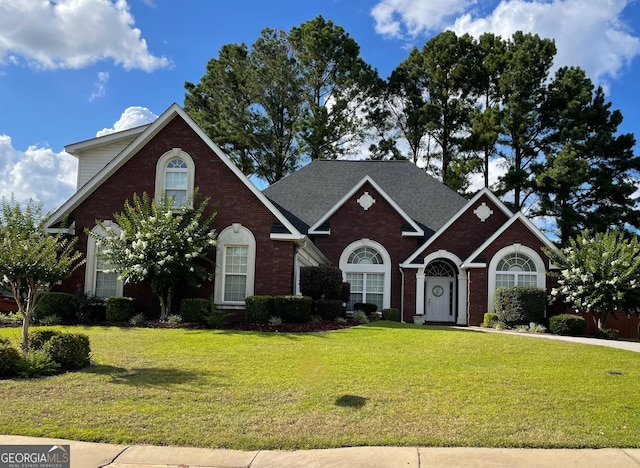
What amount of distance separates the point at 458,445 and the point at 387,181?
2261 cm

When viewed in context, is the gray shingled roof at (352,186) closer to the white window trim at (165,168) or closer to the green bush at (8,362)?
the white window trim at (165,168)

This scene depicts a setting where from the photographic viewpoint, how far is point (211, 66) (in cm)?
4278

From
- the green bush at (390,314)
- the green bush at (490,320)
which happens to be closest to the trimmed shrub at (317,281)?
the green bush at (390,314)

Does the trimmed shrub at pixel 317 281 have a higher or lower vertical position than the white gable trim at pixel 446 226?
lower

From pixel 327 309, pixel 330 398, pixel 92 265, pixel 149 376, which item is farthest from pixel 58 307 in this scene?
pixel 330 398

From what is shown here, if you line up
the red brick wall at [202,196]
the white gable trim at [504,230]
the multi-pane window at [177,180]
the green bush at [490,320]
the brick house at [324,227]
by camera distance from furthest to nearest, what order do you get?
the white gable trim at [504,230] → the green bush at [490,320] → the multi-pane window at [177,180] → the brick house at [324,227] → the red brick wall at [202,196]

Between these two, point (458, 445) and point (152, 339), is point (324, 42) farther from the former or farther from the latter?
point (458, 445)

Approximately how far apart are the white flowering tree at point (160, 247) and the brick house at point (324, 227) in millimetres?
979

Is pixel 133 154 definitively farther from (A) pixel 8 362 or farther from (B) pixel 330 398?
(B) pixel 330 398

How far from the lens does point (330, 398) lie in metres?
7.74

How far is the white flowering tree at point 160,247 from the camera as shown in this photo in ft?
53.2

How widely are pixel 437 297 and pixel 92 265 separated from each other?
14.5 meters

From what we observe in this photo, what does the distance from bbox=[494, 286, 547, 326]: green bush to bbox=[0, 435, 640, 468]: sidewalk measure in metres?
14.6

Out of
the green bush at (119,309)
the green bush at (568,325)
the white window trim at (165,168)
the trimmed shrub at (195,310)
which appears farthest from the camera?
the green bush at (568,325)
